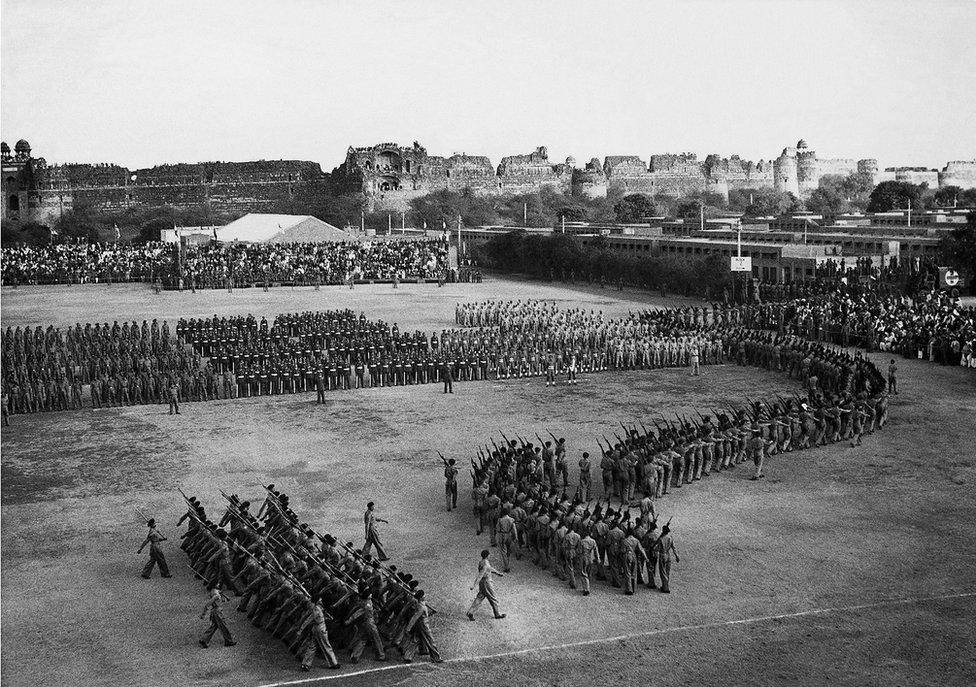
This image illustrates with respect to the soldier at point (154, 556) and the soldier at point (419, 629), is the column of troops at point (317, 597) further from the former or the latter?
the soldier at point (154, 556)

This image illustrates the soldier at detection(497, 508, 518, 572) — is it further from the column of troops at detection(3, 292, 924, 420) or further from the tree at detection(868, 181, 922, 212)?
the tree at detection(868, 181, 922, 212)

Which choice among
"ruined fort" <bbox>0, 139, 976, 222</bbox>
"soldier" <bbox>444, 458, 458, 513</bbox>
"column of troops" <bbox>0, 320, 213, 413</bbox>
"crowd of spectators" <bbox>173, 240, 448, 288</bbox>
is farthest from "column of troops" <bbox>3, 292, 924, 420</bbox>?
"ruined fort" <bbox>0, 139, 976, 222</bbox>

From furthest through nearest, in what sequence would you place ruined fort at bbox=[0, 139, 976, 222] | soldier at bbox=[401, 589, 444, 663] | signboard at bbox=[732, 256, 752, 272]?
ruined fort at bbox=[0, 139, 976, 222], signboard at bbox=[732, 256, 752, 272], soldier at bbox=[401, 589, 444, 663]

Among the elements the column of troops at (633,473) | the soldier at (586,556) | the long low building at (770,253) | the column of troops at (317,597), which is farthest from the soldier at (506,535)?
the long low building at (770,253)

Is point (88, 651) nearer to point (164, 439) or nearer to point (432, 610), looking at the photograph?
point (432, 610)

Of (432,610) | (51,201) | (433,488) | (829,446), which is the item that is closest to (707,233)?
(829,446)

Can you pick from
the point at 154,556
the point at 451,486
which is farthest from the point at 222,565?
the point at 451,486
